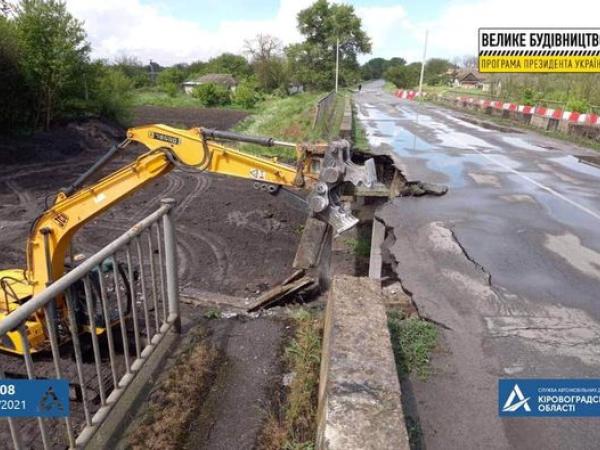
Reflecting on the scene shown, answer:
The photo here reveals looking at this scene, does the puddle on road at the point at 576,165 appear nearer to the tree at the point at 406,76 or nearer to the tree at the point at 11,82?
the tree at the point at 11,82

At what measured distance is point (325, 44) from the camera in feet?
191

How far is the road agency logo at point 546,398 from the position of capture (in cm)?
353

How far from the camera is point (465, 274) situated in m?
6.10

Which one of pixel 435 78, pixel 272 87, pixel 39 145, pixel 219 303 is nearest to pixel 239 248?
pixel 219 303

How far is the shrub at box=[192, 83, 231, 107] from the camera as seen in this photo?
150 ft

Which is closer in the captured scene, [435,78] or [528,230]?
[528,230]

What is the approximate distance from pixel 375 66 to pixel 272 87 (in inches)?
4581

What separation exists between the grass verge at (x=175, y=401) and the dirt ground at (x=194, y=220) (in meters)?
1.71

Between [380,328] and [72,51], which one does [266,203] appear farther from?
[72,51]

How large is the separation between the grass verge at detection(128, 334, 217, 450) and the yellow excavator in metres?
1.52

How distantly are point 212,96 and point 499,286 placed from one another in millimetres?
43805

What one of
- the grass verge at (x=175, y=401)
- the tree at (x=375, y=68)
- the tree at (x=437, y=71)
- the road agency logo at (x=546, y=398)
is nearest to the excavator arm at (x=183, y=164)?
the grass verge at (x=175, y=401)

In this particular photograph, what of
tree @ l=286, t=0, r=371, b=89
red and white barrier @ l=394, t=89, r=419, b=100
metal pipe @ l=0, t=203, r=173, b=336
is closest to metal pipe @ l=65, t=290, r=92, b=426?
metal pipe @ l=0, t=203, r=173, b=336

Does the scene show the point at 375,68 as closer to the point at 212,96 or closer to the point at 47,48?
the point at 212,96
